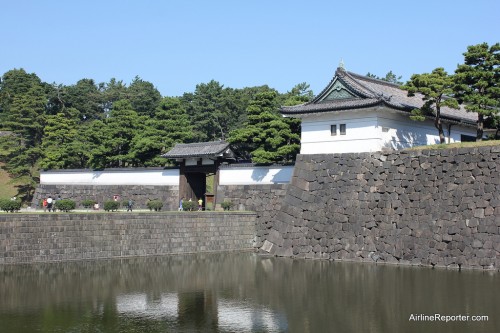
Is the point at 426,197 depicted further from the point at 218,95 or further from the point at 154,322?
the point at 218,95

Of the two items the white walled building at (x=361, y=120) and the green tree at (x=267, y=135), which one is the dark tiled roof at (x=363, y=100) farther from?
the green tree at (x=267, y=135)

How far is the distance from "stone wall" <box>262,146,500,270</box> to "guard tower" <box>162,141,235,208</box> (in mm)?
5298

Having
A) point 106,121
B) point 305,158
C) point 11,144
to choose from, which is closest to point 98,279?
point 305,158

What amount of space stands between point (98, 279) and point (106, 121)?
21.0 metres

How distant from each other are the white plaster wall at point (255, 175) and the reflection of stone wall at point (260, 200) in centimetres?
41

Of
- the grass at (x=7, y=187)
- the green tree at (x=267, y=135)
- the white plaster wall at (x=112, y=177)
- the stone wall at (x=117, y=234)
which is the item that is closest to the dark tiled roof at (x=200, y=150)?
the green tree at (x=267, y=135)

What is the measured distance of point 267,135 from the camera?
3253 cm

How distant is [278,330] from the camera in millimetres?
13086

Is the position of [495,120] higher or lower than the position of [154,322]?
higher

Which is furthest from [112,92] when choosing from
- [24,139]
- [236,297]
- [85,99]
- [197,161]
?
[236,297]

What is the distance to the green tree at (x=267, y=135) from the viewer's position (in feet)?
102

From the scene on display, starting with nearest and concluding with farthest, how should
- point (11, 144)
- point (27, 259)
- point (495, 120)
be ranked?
point (27, 259) → point (495, 120) → point (11, 144)

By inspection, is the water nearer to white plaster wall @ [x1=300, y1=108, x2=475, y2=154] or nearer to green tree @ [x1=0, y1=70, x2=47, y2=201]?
white plaster wall @ [x1=300, y1=108, x2=475, y2=154]

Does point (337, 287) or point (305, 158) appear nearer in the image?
point (337, 287)
